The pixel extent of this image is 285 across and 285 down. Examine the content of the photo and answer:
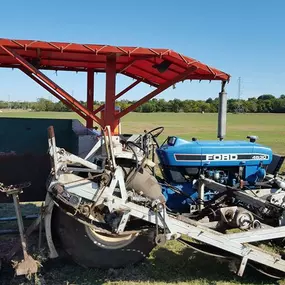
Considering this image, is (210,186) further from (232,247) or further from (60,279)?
(60,279)

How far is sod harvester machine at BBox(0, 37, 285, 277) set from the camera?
3.32 metres

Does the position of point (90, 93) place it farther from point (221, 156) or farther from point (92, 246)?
point (92, 246)

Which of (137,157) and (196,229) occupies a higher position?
(137,157)

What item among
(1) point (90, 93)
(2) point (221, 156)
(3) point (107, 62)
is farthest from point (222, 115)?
(1) point (90, 93)

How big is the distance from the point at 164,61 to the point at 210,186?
1899 mm

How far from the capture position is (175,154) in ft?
14.4

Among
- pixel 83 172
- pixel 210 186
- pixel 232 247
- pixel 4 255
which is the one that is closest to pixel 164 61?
pixel 210 186

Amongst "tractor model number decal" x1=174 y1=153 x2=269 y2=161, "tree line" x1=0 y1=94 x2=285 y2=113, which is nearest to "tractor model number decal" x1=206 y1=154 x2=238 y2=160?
"tractor model number decal" x1=174 y1=153 x2=269 y2=161

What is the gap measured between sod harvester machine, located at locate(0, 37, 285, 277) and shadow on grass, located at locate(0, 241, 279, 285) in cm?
13

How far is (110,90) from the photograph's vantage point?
5.24m

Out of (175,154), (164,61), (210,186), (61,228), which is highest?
(164,61)

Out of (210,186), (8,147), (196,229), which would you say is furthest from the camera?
(8,147)

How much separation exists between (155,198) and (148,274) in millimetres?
794

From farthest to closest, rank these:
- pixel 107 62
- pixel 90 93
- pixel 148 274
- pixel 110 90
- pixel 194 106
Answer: pixel 194 106
pixel 90 93
pixel 110 90
pixel 107 62
pixel 148 274
